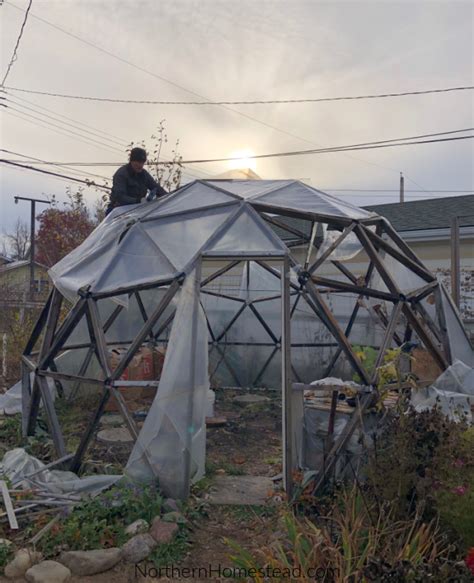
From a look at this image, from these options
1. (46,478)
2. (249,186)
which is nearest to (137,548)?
(46,478)

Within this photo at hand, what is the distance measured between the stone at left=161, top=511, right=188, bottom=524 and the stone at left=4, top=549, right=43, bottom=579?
90 centimetres

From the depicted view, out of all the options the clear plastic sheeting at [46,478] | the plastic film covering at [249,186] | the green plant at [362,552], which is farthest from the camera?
the plastic film covering at [249,186]

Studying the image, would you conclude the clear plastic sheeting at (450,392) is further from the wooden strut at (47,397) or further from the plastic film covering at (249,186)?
the wooden strut at (47,397)

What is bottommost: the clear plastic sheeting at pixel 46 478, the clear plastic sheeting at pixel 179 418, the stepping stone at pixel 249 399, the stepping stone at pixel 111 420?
the stepping stone at pixel 111 420

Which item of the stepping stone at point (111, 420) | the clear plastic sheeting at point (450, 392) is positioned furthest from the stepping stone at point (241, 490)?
the stepping stone at point (111, 420)

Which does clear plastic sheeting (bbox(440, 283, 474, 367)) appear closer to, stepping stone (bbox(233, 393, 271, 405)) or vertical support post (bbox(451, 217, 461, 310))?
vertical support post (bbox(451, 217, 461, 310))

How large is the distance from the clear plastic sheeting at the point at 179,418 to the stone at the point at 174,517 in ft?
1.02

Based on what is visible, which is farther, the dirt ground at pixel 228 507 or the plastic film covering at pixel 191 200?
the plastic film covering at pixel 191 200

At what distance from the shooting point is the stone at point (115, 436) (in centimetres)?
621

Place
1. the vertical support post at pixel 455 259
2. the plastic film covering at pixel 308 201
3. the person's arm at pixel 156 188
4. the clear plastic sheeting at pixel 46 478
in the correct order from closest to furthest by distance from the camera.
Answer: the clear plastic sheeting at pixel 46 478
the plastic film covering at pixel 308 201
the person's arm at pixel 156 188
the vertical support post at pixel 455 259

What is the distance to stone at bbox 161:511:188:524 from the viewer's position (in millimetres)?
3996

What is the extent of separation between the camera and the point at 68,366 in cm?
799

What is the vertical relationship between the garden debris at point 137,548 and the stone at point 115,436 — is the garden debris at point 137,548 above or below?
below

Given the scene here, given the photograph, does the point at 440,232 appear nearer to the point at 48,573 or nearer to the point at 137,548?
the point at 137,548
